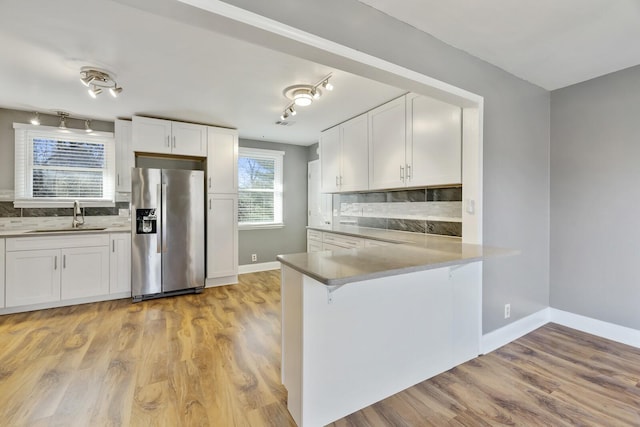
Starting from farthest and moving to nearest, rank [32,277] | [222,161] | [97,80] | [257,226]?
[257,226] → [222,161] → [32,277] → [97,80]

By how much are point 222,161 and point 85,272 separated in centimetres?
223

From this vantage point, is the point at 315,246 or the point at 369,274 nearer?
the point at 369,274

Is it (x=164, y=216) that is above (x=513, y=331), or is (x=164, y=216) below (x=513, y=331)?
above

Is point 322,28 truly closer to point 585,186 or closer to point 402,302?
point 402,302

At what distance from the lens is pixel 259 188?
17.1ft

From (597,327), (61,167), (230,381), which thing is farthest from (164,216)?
(597,327)

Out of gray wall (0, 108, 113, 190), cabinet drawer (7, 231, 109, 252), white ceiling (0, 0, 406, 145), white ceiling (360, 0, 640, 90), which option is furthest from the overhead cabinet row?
gray wall (0, 108, 113, 190)

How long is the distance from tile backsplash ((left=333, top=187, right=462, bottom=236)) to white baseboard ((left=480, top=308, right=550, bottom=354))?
926 millimetres

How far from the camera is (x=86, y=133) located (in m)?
3.85

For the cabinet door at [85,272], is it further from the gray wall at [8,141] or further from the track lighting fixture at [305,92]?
the track lighting fixture at [305,92]

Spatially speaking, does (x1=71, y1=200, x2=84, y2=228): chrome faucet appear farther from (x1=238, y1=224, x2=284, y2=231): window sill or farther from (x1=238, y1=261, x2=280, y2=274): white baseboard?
(x1=238, y1=261, x2=280, y2=274): white baseboard

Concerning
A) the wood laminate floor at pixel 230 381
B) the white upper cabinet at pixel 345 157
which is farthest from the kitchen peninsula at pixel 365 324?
the white upper cabinet at pixel 345 157

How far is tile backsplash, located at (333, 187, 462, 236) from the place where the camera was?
2826 millimetres

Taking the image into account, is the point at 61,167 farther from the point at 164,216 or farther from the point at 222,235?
the point at 222,235
